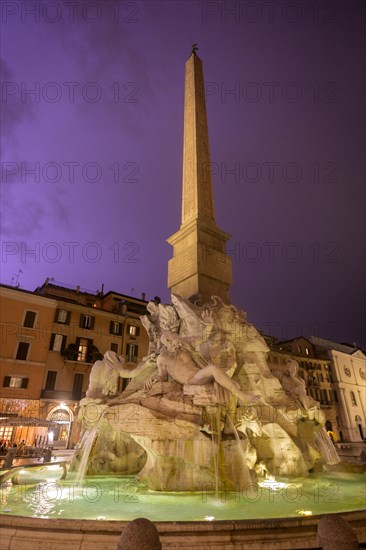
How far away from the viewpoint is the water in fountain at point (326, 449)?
26.5 ft

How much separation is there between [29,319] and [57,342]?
8.31 ft

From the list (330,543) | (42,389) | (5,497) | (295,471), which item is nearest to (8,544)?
(330,543)

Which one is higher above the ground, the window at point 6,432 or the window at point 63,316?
the window at point 63,316

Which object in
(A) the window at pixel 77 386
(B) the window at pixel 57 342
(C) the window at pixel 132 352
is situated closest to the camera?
(A) the window at pixel 77 386

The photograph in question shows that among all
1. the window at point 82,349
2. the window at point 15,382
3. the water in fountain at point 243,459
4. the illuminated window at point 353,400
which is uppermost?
the window at point 82,349

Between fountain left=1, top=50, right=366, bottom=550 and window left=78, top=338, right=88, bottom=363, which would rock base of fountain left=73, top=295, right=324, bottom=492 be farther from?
window left=78, top=338, right=88, bottom=363

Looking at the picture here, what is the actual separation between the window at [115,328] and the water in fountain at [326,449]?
2162 centimetres

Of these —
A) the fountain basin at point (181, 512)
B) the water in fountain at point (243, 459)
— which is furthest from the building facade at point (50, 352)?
the water in fountain at point (243, 459)

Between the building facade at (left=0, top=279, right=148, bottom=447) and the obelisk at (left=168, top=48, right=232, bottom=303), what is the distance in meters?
15.6

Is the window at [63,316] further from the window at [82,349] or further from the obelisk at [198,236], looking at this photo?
the obelisk at [198,236]

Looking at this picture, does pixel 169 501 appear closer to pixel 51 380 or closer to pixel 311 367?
pixel 51 380

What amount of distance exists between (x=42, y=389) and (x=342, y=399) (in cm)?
3239

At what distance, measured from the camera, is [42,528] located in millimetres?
2771

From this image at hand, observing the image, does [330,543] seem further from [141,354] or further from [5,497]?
[141,354]
